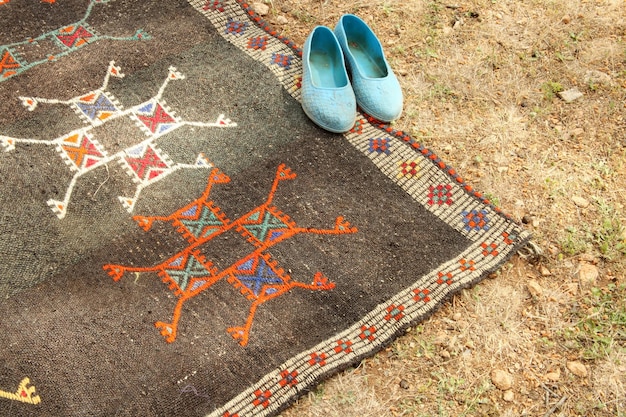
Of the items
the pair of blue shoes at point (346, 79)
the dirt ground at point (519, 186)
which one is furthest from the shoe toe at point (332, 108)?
the dirt ground at point (519, 186)

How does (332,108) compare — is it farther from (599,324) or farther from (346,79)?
(599,324)

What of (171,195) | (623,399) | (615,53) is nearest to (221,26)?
(171,195)

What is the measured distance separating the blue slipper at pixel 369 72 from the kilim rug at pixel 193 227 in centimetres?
10

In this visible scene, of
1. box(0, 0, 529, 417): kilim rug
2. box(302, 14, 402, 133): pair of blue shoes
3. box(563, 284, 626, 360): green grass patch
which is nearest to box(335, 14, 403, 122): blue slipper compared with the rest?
box(302, 14, 402, 133): pair of blue shoes

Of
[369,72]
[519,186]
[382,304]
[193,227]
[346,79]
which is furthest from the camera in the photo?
[369,72]

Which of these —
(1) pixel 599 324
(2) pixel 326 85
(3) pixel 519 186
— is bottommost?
(1) pixel 599 324

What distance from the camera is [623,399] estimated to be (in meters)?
1.80

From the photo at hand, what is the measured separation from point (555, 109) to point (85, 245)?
174 cm

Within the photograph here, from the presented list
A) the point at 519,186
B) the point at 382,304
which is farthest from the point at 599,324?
the point at 382,304

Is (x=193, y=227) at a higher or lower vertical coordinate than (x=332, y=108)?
lower

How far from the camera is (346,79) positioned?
233 centimetres

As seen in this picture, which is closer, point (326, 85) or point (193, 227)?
point (193, 227)

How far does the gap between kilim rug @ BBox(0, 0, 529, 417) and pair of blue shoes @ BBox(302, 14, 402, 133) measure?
72 millimetres

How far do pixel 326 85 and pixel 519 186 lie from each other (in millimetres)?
771
